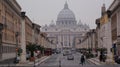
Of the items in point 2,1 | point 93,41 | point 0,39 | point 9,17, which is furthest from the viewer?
point 93,41

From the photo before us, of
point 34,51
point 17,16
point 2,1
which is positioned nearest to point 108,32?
point 34,51

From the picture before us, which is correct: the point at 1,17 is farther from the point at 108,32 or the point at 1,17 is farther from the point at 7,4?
the point at 108,32

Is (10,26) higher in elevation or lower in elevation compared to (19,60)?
higher

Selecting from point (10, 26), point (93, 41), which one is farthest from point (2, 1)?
point (93, 41)

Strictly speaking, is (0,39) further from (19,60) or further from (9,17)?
(9,17)

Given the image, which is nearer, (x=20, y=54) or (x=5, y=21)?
(x=20, y=54)

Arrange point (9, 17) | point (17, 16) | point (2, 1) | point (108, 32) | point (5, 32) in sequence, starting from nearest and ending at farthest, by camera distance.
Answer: point (108, 32)
point (2, 1)
point (5, 32)
point (9, 17)
point (17, 16)

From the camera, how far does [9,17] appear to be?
81.7m

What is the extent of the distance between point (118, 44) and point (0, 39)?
2766cm

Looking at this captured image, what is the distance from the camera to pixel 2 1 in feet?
228

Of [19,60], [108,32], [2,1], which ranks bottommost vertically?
[19,60]

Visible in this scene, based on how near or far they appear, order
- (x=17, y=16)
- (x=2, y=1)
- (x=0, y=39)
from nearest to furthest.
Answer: (x=0, y=39) < (x=2, y=1) < (x=17, y=16)

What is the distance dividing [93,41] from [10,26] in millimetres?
46351

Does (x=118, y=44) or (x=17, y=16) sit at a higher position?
(x=17, y=16)
